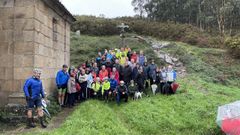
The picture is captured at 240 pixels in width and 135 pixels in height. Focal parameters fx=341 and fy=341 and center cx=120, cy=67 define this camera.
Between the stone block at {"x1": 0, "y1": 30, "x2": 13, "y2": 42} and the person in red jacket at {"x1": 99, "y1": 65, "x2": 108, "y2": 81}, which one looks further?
the person in red jacket at {"x1": 99, "y1": 65, "x2": 108, "y2": 81}

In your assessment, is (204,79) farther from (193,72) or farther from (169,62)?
(169,62)

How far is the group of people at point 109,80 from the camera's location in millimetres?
13703

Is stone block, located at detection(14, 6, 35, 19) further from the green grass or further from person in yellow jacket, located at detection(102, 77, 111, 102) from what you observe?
person in yellow jacket, located at detection(102, 77, 111, 102)

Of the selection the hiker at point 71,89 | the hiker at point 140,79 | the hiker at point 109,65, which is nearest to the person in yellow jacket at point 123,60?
the hiker at point 109,65

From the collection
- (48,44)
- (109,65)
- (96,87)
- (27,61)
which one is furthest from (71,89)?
(27,61)

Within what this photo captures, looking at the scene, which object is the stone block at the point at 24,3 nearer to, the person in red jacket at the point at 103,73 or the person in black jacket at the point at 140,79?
the person in red jacket at the point at 103,73

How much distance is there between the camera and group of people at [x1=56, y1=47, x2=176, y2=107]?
539 inches

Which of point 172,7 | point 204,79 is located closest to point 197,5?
point 172,7

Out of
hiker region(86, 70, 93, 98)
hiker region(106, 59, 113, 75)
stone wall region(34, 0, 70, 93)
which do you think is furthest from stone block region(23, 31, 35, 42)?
hiker region(106, 59, 113, 75)

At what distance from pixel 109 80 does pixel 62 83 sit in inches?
85.1

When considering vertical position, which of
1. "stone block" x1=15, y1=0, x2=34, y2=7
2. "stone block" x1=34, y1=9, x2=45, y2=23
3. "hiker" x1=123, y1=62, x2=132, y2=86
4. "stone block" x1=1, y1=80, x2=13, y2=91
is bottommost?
"stone block" x1=1, y1=80, x2=13, y2=91

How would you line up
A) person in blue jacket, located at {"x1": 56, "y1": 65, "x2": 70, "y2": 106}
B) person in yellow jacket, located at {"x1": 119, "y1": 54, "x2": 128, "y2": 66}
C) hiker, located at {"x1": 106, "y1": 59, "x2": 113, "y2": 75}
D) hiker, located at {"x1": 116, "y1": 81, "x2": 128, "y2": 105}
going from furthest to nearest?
person in yellow jacket, located at {"x1": 119, "y1": 54, "x2": 128, "y2": 66}, hiker, located at {"x1": 106, "y1": 59, "x2": 113, "y2": 75}, hiker, located at {"x1": 116, "y1": 81, "x2": 128, "y2": 105}, person in blue jacket, located at {"x1": 56, "y1": 65, "x2": 70, "y2": 106}

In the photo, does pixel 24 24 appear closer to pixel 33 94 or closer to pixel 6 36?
pixel 6 36

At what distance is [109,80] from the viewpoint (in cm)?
1462
